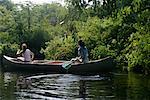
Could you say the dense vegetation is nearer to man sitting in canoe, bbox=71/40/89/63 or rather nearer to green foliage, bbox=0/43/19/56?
green foliage, bbox=0/43/19/56

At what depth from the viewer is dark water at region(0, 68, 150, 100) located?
1421cm

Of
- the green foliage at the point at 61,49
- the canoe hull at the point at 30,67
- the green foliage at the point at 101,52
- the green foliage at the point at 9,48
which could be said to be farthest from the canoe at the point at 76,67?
the green foliage at the point at 9,48

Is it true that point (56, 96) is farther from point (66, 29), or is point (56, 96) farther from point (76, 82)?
point (66, 29)

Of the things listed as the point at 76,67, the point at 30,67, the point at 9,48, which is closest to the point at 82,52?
the point at 76,67

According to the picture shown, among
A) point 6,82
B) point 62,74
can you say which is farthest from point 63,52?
point 6,82

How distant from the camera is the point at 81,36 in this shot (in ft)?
103

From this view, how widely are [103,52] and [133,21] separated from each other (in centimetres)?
312

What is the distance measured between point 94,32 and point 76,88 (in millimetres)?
14396

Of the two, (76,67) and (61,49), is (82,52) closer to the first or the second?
(76,67)

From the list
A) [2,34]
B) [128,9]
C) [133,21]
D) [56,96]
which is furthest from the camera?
[2,34]

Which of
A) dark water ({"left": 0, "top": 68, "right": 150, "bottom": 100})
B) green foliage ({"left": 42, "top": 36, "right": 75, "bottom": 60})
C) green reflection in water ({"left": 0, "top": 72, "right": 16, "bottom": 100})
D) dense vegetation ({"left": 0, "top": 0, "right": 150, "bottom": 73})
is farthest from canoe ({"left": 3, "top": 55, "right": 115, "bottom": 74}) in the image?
green foliage ({"left": 42, "top": 36, "right": 75, "bottom": 60})

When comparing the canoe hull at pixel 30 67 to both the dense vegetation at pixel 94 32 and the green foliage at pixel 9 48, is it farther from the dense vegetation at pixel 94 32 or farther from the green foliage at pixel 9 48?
the green foliage at pixel 9 48

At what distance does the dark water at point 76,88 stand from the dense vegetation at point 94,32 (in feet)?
10.2

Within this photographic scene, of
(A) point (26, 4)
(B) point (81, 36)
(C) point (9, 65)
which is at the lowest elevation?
(C) point (9, 65)
